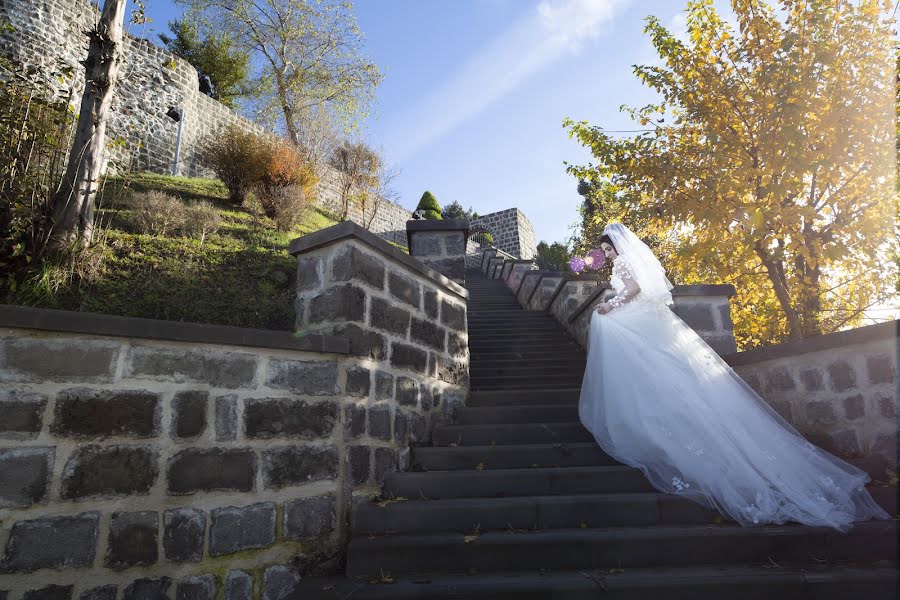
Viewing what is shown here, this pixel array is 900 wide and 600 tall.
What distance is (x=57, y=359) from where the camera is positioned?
231 centimetres

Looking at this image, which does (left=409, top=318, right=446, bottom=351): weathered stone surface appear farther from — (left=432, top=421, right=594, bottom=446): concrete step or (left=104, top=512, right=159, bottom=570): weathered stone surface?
(left=104, top=512, right=159, bottom=570): weathered stone surface

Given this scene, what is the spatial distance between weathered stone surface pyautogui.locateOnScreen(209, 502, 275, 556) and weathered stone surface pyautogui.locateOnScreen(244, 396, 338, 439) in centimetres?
41

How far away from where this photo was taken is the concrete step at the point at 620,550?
8.98 ft

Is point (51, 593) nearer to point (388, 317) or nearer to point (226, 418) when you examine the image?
point (226, 418)

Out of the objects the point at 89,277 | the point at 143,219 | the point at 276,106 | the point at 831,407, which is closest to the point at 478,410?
the point at 831,407

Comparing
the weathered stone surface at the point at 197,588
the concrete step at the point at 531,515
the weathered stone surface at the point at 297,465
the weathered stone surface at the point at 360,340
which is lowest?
the weathered stone surface at the point at 197,588

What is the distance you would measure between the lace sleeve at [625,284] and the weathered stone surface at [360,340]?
7.39 feet

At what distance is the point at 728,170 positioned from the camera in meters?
6.71

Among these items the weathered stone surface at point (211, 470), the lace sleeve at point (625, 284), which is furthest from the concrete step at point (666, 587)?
the lace sleeve at point (625, 284)

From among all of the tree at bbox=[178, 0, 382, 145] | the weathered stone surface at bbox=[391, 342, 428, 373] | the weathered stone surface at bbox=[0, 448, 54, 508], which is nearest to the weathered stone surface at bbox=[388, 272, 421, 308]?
the weathered stone surface at bbox=[391, 342, 428, 373]

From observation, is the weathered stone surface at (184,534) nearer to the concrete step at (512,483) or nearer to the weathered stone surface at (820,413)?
the concrete step at (512,483)

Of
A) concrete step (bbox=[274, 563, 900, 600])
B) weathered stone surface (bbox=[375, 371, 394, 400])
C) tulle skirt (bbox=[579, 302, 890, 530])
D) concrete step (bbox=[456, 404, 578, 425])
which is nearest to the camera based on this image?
concrete step (bbox=[274, 563, 900, 600])

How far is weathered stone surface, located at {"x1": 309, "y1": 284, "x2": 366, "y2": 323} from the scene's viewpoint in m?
3.36

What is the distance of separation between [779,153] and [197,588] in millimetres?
7886
